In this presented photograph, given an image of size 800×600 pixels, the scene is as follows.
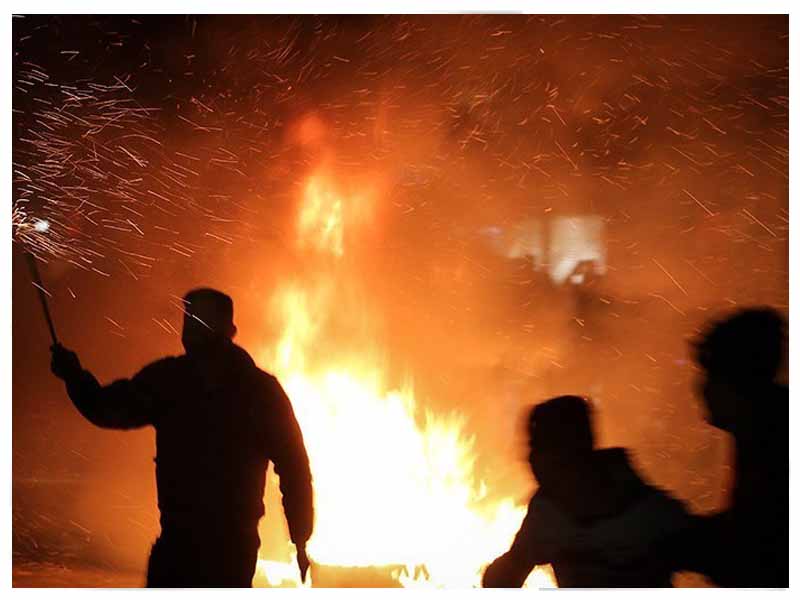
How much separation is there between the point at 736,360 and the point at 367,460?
736 mm

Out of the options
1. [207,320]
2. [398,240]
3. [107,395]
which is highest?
[398,240]

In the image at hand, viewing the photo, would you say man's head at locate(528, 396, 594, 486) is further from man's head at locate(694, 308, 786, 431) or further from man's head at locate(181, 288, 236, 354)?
man's head at locate(181, 288, 236, 354)

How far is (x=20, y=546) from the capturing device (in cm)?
156

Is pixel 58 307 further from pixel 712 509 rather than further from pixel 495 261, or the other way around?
pixel 712 509

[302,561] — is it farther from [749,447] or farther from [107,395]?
[749,447]

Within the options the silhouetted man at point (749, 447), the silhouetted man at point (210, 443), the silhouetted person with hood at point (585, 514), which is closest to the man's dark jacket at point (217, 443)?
the silhouetted man at point (210, 443)

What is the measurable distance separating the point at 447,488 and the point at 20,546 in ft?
2.75

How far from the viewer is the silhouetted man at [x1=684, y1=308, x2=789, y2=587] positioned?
1517 millimetres

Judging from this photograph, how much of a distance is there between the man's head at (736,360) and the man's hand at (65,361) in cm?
120

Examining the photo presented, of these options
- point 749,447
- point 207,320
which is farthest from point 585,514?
point 207,320

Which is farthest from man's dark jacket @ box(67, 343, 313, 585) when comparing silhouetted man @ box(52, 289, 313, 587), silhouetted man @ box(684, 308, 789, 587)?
silhouetted man @ box(684, 308, 789, 587)

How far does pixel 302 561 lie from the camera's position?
156 centimetres

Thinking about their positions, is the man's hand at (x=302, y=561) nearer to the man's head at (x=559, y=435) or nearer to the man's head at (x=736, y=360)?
the man's head at (x=559, y=435)
